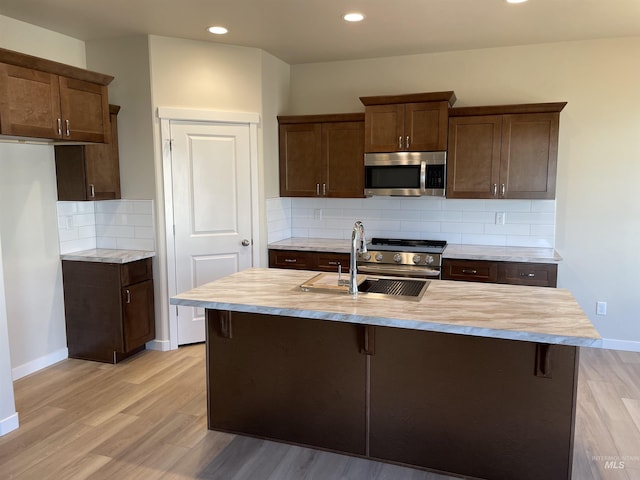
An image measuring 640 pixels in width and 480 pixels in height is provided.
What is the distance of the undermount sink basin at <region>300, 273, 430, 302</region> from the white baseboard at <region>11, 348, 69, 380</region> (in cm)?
248

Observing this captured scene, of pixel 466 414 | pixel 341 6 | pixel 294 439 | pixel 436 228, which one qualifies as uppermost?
pixel 341 6

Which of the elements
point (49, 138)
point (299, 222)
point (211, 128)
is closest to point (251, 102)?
point (211, 128)

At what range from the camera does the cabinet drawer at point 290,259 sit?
179 inches

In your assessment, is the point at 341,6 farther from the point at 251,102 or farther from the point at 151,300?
the point at 151,300

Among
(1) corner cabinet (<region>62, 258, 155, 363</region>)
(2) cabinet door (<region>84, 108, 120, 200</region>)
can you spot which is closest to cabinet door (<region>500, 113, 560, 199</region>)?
(1) corner cabinet (<region>62, 258, 155, 363</region>)

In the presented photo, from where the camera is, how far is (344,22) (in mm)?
3639

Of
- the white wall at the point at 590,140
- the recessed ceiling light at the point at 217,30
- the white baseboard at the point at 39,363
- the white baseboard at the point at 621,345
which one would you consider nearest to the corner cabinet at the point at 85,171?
the recessed ceiling light at the point at 217,30

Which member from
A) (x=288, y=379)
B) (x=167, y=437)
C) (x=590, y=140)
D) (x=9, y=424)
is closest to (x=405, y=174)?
(x=590, y=140)

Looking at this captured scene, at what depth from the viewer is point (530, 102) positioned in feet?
14.2

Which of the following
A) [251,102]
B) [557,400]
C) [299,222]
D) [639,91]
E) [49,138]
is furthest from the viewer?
[299,222]

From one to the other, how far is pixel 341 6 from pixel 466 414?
2692 millimetres

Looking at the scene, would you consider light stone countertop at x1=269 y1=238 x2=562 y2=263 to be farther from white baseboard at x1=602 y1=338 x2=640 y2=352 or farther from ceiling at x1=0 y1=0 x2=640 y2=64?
ceiling at x1=0 y1=0 x2=640 y2=64

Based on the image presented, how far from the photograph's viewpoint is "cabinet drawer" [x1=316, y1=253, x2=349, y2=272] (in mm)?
4430

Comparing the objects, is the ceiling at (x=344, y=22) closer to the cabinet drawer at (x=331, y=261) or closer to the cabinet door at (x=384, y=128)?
the cabinet door at (x=384, y=128)
